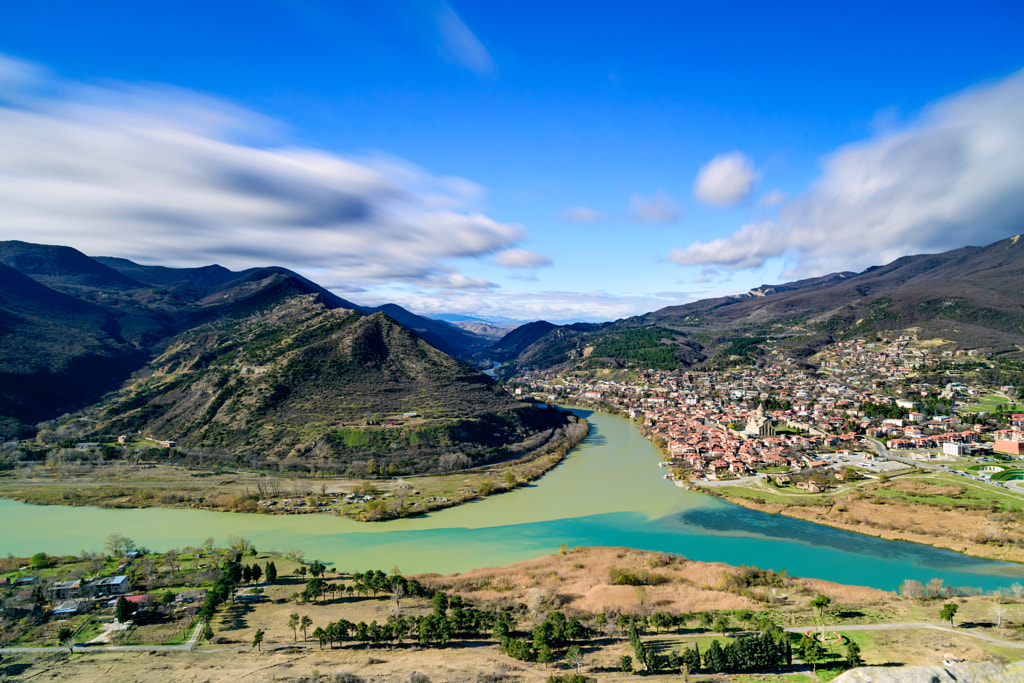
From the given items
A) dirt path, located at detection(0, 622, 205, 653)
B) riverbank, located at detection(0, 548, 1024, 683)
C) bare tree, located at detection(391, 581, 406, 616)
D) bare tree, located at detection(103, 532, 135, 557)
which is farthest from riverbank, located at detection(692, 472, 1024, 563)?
bare tree, located at detection(103, 532, 135, 557)

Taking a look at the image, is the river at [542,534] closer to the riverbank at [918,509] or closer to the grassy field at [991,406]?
the riverbank at [918,509]

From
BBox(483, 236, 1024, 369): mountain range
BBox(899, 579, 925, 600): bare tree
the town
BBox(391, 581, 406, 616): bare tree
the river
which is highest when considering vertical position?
BBox(483, 236, 1024, 369): mountain range

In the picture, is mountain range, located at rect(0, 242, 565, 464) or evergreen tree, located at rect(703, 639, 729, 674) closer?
evergreen tree, located at rect(703, 639, 729, 674)

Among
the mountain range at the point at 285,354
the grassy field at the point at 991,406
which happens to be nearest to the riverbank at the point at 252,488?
the mountain range at the point at 285,354

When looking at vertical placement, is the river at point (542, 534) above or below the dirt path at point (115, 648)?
below

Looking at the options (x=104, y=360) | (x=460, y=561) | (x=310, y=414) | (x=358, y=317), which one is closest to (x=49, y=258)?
(x=104, y=360)

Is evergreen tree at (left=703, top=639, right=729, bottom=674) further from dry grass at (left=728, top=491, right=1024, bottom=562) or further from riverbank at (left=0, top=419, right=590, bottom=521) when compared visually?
riverbank at (left=0, top=419, right=590, bottom=521)
